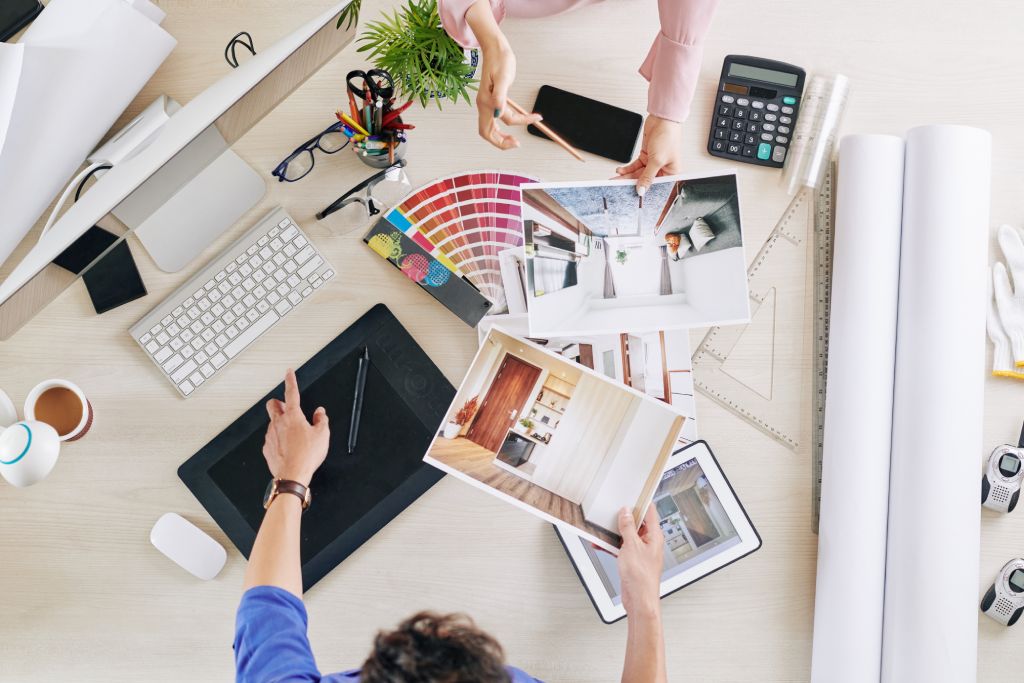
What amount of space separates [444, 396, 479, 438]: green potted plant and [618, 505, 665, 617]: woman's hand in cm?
25

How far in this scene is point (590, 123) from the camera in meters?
1.07

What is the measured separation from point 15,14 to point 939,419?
1430 mm

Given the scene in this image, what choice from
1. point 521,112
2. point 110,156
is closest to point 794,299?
point 521,112

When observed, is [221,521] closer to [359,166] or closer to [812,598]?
[359,166]

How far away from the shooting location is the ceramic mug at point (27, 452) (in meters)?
0.91

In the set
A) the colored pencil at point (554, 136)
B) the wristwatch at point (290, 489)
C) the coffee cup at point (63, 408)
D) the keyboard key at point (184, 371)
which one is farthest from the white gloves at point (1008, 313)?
the coffee cup at point (63, 408)

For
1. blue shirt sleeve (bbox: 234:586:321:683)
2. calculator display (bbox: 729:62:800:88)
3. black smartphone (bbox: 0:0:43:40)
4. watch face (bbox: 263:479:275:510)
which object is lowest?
blue shirt sleeve (bbox: 234:586:321:683)

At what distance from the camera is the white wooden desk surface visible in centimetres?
103

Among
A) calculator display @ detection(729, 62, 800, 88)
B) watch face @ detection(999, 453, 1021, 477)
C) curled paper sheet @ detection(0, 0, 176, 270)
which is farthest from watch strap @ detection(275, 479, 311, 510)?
watch face @ detection(999, 453, 1021, 477)

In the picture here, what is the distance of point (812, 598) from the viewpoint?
1.05 meters

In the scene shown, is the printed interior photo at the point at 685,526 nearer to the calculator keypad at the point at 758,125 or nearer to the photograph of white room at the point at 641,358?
the photograph of white room at the point at 641,358

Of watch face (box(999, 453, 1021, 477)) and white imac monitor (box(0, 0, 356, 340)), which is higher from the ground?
white imac monitor (box(0, 0, 356, 340))

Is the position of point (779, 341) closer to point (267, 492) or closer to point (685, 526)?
point (685, 526)

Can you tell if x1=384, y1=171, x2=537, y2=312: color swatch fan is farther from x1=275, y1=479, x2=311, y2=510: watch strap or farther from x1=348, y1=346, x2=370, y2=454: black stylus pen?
x1=275, y1=479, x2=311, y2=510: watch strap
